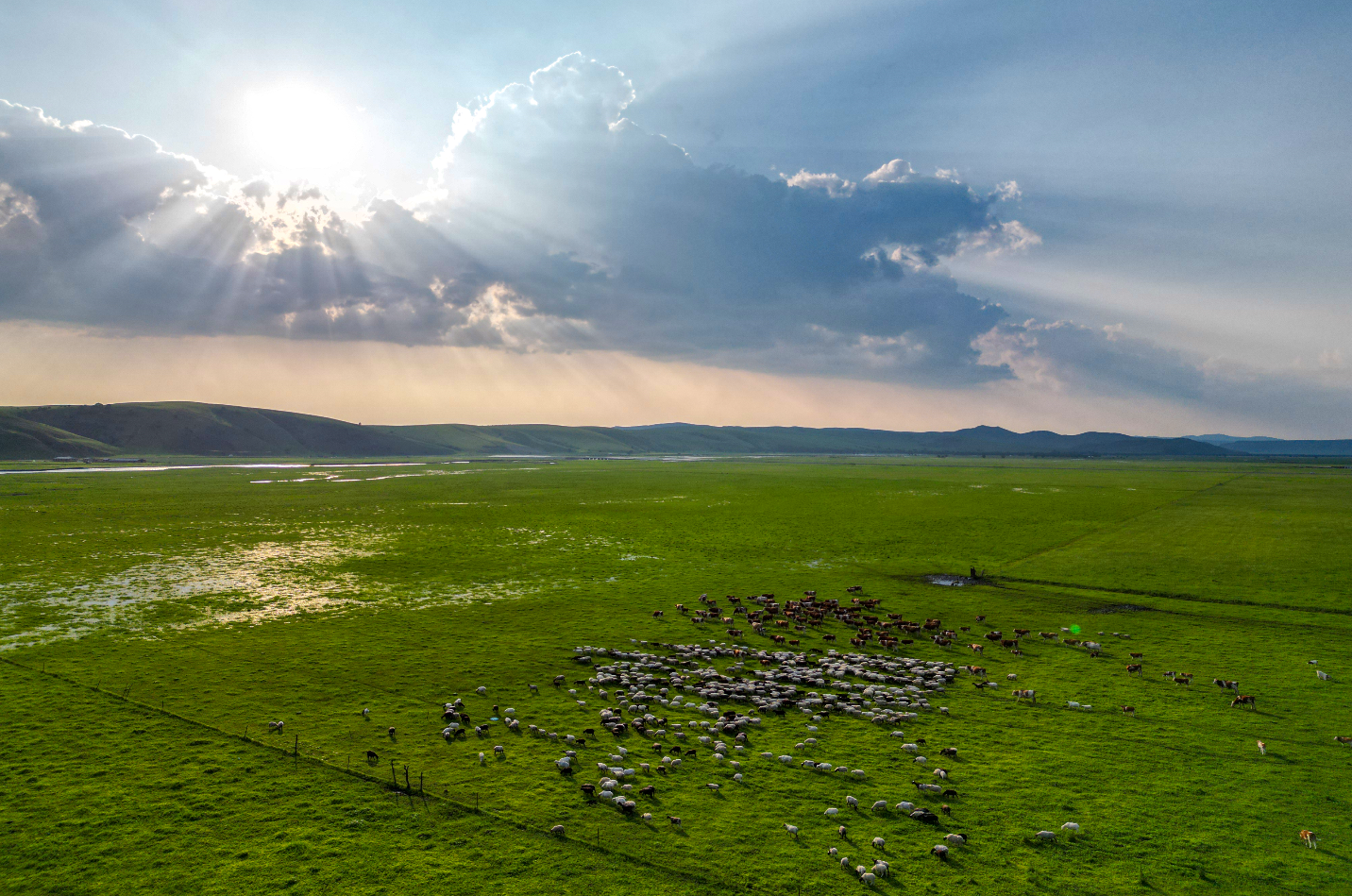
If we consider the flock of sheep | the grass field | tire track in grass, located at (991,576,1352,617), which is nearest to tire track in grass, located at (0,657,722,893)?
the grass field

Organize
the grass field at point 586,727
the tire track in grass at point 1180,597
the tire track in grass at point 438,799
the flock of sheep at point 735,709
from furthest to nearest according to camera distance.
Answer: the tire track in grass at point 1180,597
the flock of sheep at point 735,709
the grass field at point 586,727
the tire track in grass at point 438,799

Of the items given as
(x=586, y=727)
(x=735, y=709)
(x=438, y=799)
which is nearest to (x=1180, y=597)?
(x=735, y=709)

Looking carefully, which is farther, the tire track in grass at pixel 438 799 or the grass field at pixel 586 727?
the grass field at pixel 586 727

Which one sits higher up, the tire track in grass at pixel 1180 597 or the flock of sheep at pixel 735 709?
the tire track in grass at pixel 1180 597

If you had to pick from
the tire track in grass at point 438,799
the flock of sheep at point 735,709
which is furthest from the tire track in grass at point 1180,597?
the tire track in grass at point 438,799

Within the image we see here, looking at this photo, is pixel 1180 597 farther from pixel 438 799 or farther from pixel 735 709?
pixel 438 799

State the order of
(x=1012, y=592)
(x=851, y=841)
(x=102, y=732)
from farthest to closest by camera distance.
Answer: (x=1012, y=592), (x=102, y=732), (x=851, y=841)

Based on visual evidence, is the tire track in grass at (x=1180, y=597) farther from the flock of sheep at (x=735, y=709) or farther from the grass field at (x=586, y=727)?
the flock of sheep at (x=735, y=709)

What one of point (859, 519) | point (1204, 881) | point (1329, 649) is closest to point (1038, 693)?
point (1204, 881)

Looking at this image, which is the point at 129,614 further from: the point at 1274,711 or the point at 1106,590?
the point at 1106,590
